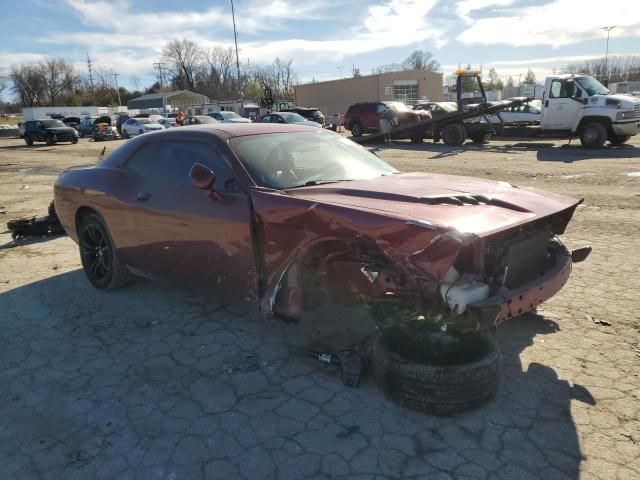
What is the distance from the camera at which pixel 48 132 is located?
29859 mm

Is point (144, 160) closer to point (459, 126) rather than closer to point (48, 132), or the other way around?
point (459, 126)

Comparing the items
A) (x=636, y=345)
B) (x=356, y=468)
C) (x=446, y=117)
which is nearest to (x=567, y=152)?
(x=446, y=117)

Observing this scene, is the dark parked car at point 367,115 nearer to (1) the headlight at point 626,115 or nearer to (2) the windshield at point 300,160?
(1) the headlight at point 626,115

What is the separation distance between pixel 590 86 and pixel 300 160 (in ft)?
50.0

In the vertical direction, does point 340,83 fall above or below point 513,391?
above

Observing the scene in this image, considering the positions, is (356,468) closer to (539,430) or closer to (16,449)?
(539,430)

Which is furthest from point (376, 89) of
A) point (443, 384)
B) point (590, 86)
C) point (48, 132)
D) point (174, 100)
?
point (443, 384)

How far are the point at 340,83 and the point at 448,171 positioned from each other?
41087 mm

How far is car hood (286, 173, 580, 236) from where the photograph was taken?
9.01 ft

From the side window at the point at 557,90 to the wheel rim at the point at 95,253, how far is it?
1570cm

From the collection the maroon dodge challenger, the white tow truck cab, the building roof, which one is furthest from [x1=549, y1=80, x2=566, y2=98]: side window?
the building roof

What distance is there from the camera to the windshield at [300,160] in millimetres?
3637

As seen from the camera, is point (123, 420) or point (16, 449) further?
point (123, 420)

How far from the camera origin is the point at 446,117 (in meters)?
18.5
